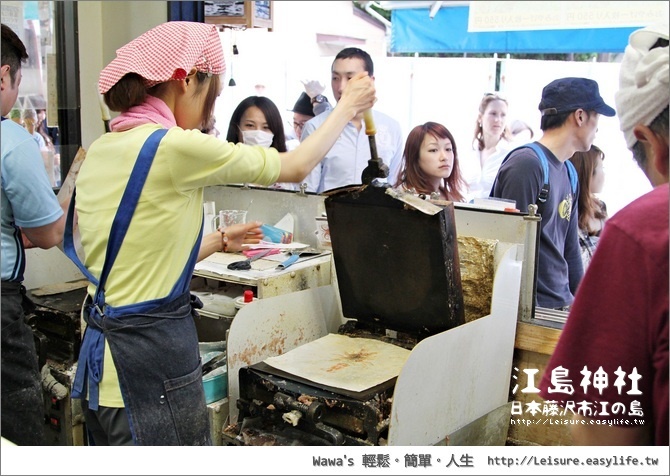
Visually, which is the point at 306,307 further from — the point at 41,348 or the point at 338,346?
the point at 41,348

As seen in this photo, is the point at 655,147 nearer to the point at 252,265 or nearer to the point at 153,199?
the point at 153,199

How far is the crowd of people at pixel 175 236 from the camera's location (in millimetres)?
854

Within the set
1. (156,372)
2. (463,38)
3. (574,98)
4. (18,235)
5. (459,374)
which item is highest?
(463,38)

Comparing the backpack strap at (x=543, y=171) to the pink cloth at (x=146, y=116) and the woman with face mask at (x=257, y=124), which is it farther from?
the pink cloth at (x=146, y=116)

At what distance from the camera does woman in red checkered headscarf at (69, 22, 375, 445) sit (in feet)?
4.29

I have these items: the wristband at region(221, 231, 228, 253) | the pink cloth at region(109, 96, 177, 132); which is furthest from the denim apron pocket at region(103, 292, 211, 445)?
the pink cloth at region(109, 96, 177, 132)

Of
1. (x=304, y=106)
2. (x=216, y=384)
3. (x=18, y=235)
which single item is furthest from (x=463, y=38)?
(x=18, y=235)

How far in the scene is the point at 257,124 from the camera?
10.3 feet

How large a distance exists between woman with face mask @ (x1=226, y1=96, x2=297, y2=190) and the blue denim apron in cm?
175

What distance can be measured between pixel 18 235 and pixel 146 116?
0.60 metres

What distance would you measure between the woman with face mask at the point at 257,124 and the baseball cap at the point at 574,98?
1.23 m

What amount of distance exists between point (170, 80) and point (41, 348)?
4.11 feet

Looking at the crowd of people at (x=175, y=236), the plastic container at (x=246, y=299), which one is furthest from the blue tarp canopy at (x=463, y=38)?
the plastic container at (x=246, y=299)

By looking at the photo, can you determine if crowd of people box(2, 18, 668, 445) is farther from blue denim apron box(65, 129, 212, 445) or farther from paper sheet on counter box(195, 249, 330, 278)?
paper sheet on counter box(195, 249, 330, 278)
